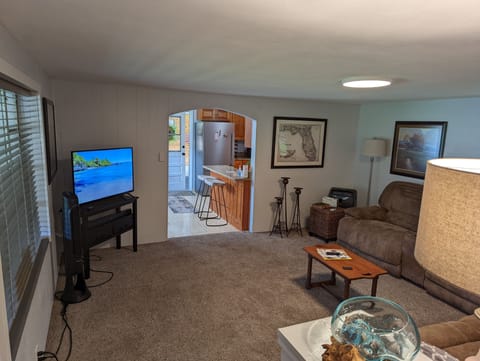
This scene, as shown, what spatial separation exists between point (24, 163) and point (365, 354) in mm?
2214

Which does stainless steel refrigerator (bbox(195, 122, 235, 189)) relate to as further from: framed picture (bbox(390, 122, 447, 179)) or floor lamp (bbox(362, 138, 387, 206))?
framed picture (bbox(390, 122, 447, 179))

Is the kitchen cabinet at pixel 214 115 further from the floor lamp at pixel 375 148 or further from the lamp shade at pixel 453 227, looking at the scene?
the lamp shade at pixel 453 227

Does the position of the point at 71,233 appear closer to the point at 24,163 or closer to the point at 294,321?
the point at 24,163

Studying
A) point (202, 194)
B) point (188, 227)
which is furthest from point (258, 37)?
point (202, 194)

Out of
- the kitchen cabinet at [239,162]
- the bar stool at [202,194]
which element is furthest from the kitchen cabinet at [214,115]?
the bar stool at [202,194]

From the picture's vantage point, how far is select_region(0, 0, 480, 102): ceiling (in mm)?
1263

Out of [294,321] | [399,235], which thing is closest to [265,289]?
[294,321]

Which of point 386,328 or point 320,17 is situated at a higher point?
point 320,17

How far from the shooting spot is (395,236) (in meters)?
3.96

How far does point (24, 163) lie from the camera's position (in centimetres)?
214

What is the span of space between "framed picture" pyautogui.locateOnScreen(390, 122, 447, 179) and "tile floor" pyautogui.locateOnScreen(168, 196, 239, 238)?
2769 millimetres

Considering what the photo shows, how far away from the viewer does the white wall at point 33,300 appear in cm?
124

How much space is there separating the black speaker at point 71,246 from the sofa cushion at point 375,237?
3296 millimetres

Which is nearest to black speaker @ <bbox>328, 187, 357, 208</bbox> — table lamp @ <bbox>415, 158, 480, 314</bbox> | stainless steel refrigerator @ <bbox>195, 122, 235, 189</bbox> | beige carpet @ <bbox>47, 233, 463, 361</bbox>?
beige carpet @ <bbox>47, 233, 463, 361</bbox>
